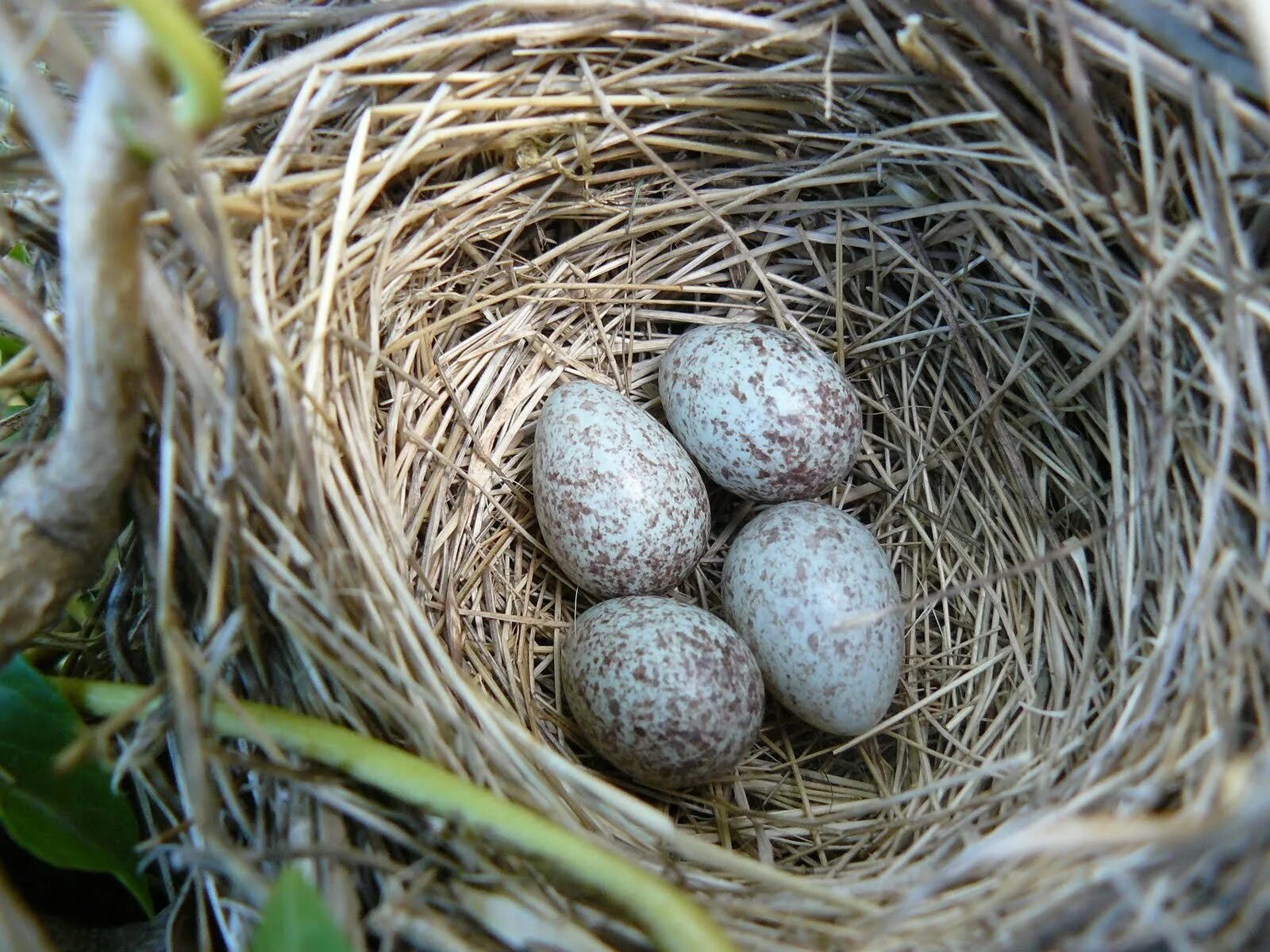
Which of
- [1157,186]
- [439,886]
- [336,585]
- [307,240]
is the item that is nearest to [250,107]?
[307,240]

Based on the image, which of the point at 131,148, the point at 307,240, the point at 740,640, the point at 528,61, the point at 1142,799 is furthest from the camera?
the point at 740,640

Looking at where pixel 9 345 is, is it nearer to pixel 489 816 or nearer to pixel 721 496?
pixel 489 816

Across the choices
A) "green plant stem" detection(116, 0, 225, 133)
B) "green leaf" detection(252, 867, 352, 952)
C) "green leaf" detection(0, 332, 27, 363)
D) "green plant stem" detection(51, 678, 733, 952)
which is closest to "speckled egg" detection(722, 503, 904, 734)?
"green plant stem" detection(51, 678, 733, 952)

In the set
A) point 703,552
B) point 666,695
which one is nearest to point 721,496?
point 703,552

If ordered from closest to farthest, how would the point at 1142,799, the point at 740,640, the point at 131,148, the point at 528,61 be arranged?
1. the point at 131,148
2. the point at 1142,799
3. the point at 528,61
4. the point at 740,640

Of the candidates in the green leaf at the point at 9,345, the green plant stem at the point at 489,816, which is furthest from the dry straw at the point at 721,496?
the green leaf at the point at 9,345

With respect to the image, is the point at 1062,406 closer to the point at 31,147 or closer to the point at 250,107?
the point at 250,107
